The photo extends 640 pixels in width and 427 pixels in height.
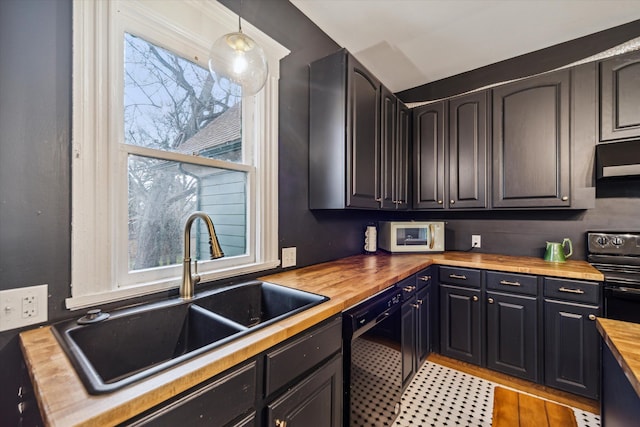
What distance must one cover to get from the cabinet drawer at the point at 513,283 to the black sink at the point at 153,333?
1.54 metres

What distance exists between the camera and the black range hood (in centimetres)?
181

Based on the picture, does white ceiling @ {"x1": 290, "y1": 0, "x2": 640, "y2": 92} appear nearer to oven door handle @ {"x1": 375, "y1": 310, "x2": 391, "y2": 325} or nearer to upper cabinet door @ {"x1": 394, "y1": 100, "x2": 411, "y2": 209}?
upper cabinet door @ {"x1": 394, "y1": 100, "x2": 411, "y2": 209}

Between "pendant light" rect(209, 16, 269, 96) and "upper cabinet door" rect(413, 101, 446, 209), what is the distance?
1918 mm

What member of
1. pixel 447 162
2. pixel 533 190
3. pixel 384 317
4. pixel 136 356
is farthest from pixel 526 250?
pixel 136 356

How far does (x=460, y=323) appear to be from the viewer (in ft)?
7.10

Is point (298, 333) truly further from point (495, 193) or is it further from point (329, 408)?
point (495, 193)

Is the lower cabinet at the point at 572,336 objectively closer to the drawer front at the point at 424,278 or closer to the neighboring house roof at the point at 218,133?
the drawer front at the point at 424,278

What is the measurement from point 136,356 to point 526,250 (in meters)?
2.88

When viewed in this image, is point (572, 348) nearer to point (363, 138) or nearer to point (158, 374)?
point (363, 138)

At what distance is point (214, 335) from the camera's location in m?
0.99

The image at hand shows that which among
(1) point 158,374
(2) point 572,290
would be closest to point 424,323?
(2) point 572,290

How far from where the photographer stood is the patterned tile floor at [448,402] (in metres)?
1.63

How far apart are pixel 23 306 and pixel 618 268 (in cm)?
328

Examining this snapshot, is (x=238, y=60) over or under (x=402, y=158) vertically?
over
